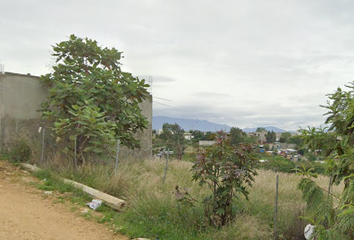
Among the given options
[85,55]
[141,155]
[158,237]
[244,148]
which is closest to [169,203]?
[158,237]

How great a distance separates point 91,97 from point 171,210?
505 centimetres

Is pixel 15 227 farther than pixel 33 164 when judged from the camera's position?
No

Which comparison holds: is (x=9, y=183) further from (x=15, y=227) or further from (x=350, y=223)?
(x=350, y=223)

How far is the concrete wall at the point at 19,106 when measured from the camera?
937 cm

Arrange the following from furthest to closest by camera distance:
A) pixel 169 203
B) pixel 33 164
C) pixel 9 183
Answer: pixel 33 164 < pixel 9 183 < pixel 169 203

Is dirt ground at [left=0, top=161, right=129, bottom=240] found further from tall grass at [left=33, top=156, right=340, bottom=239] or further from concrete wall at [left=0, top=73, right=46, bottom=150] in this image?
concrete wall at [left=0, top=73, right=46, bottom=150]

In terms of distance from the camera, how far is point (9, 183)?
6891 millimetres

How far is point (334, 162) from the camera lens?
3508 mm

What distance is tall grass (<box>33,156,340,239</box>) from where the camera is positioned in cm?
463

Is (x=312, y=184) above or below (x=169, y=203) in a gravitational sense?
above

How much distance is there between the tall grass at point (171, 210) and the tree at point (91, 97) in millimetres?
924

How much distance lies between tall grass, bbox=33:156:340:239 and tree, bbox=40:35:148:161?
924 millimetres

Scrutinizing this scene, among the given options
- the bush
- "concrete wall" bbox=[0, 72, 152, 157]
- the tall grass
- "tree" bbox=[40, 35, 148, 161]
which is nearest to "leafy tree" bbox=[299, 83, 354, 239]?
the tall grass

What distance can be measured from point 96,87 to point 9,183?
3.55m
